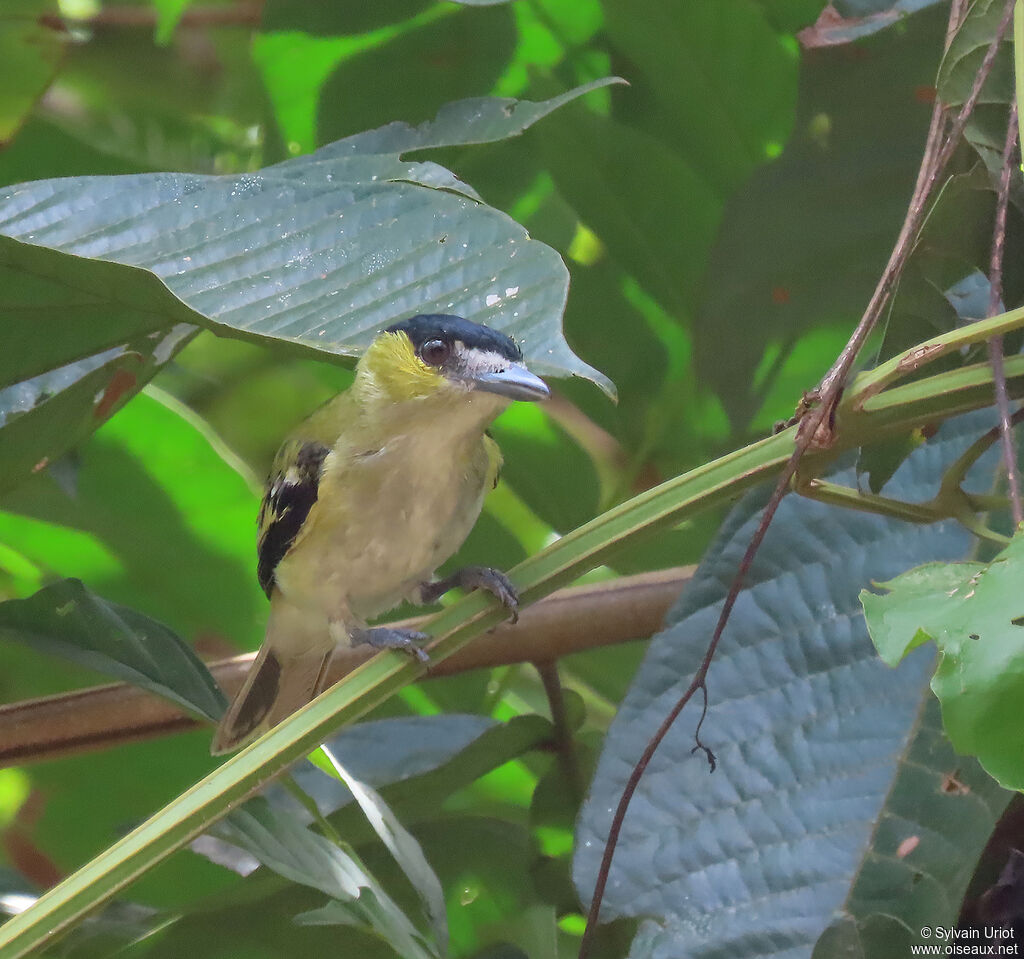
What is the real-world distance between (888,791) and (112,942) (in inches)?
38.0

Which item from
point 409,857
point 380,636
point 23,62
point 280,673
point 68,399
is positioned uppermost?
point 23,62

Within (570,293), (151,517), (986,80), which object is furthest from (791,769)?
(151,517)

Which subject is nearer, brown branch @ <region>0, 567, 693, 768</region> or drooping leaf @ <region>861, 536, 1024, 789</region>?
drooping leaf @ <region>861, 536, 1024, 789</region>

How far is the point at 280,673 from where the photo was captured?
75.0 inches

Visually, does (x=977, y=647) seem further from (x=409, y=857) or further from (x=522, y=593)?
(x=409, y=857)

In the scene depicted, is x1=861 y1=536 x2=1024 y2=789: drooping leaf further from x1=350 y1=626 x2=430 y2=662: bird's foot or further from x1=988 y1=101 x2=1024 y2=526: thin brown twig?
x1=350 y1=626 x2=430 y2=662: bird's foot

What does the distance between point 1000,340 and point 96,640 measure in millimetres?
1030

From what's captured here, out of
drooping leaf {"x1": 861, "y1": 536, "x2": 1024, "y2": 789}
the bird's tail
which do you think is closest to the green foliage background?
the bird's tail

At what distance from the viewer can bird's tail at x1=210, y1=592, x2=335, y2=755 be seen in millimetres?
1792

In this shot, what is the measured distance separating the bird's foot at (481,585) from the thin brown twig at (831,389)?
17 cm

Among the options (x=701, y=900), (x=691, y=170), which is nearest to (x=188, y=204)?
(x=701, y=900)

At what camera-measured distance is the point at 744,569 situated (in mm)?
1007

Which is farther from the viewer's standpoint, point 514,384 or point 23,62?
point 23,62

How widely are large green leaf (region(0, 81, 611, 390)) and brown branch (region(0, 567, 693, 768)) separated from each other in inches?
23.8
